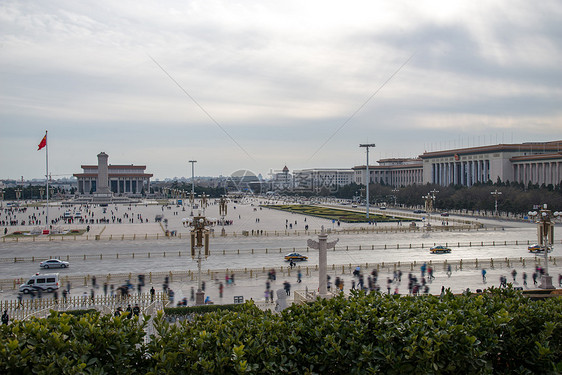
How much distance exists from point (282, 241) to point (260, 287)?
15.3 metres

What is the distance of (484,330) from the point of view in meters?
7.55

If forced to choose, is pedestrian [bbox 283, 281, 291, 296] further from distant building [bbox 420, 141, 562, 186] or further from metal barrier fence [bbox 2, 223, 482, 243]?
distant building [bbox 420, 141, 562, 186]

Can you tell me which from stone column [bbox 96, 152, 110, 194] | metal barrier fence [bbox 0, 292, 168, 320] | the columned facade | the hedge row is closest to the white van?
metal barrier fence [bbox 0, 292, 168, 320]

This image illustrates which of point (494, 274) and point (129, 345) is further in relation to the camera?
point (494, 274)

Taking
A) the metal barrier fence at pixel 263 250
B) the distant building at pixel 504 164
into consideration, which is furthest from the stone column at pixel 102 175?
the metal barrier fence at pixel 263 250

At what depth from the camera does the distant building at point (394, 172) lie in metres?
110

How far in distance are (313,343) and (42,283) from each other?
14920mm

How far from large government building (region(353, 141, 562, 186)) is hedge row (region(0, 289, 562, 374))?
211ft

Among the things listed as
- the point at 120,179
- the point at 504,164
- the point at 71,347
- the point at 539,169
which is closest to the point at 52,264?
the point at 71,347

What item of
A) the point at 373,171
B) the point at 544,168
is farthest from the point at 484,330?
the point at 373,171

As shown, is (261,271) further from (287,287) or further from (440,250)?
(440,250)

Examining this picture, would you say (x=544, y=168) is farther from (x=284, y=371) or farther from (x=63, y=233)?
(x=284, y=371)

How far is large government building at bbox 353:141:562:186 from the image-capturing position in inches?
2741

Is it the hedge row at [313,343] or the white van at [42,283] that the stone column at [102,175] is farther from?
the hedge row at [313,343]
